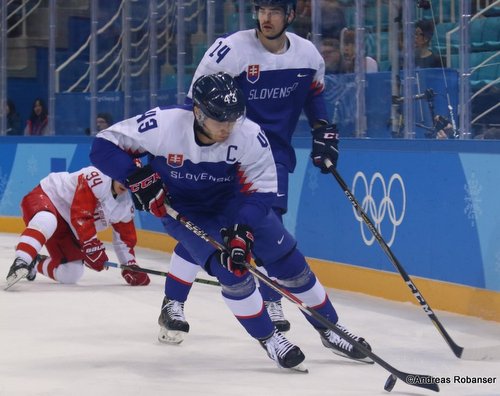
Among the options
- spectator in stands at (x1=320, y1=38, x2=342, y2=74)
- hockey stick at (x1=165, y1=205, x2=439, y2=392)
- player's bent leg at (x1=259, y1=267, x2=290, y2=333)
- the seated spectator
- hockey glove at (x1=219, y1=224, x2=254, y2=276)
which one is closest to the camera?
hockey stick at (x1=165, y1=205, x2=439, y2=392)

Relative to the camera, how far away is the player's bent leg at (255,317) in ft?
12.5

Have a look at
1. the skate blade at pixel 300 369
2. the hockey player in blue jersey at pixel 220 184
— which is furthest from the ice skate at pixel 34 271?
the skate blade at pixel 300 369

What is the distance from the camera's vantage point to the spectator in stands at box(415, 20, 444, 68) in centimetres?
586

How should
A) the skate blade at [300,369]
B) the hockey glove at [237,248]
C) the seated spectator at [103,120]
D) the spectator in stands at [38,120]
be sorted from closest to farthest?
the hockey glove at [237,248], the skate blade at [300,369], the seated spectator at [103,120], the spectator in stands at [38,120]

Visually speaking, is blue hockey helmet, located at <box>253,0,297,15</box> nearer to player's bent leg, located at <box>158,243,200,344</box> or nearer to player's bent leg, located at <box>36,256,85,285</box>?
player's bent leg, located at <box>158,243,200,344</box>

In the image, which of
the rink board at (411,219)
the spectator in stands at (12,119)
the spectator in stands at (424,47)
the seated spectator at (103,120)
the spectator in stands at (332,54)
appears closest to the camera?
the rink board at (411,219)

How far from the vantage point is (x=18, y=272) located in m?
5.80

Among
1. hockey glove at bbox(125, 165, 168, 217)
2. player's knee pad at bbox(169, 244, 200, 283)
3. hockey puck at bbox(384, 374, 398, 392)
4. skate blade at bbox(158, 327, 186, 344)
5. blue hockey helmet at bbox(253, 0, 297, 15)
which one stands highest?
blue hockey helmet at bbox(253, 0, 297, 15)

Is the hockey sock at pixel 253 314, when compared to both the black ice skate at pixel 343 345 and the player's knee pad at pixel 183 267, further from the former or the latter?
the player's knee pad at pixel 183 267

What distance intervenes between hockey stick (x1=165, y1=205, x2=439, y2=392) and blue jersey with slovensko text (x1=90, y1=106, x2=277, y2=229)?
0.10 meters

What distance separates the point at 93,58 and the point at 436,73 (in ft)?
13.5

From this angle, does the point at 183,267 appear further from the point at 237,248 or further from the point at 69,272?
the point at 69,272

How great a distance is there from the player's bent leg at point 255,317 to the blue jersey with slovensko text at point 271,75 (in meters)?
0.82

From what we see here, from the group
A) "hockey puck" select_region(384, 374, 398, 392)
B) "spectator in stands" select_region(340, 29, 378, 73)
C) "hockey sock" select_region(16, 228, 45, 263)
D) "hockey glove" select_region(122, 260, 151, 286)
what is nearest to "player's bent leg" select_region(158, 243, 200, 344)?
"hockey puck" select_region(384, 374, 398, 392)
